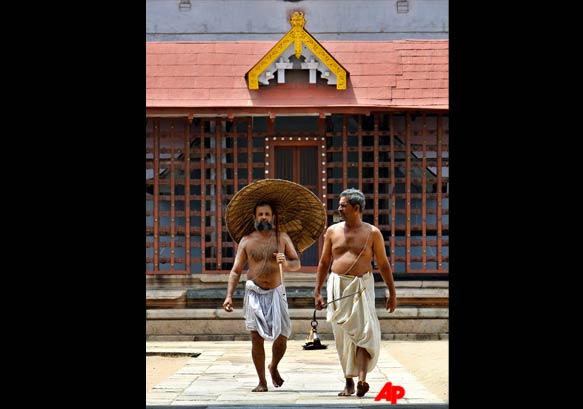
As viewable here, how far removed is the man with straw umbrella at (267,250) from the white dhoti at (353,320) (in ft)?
1.70

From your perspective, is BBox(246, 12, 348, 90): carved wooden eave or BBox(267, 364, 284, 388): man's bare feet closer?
BBox(267, 364, 284, 388): man's bare feet

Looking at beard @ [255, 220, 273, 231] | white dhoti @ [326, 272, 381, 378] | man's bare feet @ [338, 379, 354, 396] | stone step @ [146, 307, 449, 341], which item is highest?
beard @ [255, 220, 273, 231]

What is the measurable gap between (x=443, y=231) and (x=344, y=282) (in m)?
6.88

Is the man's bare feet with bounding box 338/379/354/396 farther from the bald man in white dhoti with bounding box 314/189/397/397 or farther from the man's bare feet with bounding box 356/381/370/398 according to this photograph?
the man's bare feet with bounding box 356/381/370/398

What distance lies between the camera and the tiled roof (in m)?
15.1

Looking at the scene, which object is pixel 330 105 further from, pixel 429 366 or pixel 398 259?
pixel 429 366

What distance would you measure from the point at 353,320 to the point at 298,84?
23.5ft

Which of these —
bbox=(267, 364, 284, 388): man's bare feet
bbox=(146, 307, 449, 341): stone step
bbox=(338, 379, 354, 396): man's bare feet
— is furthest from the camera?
bbox=(146, 307, 449, 341): stone step

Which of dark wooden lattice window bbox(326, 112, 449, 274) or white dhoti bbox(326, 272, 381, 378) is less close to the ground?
dark wooden lattice window bbox(326, 112, 449, 274)

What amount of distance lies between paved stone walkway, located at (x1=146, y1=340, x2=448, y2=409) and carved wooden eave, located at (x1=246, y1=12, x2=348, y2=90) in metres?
4.00

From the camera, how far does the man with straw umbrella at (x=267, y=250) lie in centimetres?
897

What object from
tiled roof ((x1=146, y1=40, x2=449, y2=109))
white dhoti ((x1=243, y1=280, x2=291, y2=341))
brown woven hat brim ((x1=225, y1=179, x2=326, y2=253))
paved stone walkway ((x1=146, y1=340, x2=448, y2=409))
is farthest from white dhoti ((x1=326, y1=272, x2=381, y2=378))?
tiled roof ((x1=146, y1=40, x2=449, y2=109))

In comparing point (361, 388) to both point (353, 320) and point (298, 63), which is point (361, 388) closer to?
point (353, 320)
